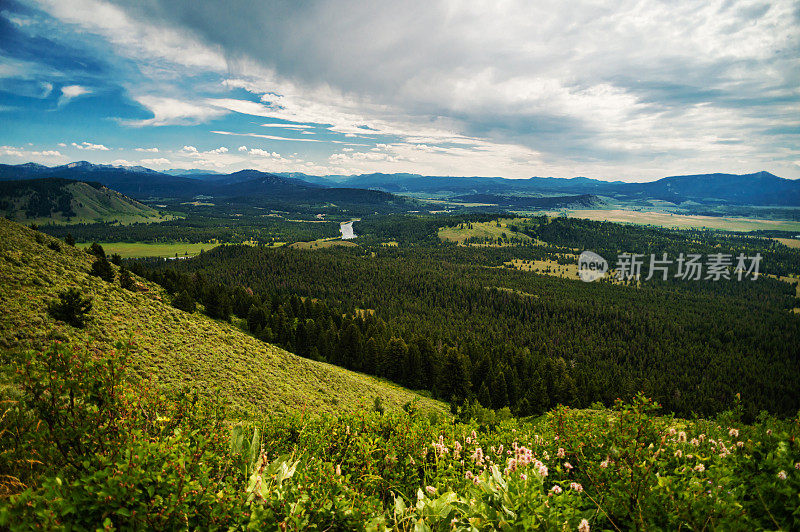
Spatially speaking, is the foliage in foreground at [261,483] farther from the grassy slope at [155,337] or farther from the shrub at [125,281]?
the shrub at [125,281]

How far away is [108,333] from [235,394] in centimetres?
1583

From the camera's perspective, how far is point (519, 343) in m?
160

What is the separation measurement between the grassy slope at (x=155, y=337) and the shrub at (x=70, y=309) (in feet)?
2.74

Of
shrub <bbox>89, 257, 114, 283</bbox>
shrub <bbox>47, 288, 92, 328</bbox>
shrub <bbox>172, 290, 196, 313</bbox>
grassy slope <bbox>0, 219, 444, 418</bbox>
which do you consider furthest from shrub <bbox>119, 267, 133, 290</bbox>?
shrub <bbox>47, 288, 92, 328</bbox>

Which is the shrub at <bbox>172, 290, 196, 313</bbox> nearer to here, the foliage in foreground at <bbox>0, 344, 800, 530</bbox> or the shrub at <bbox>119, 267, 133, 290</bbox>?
the shrub at <bbox>119, 267, 133, 290</bbox>

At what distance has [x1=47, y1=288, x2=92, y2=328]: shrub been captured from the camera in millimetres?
35500

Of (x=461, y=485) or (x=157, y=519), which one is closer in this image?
(x=157, y=519)

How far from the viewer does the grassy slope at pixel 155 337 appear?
34.2m

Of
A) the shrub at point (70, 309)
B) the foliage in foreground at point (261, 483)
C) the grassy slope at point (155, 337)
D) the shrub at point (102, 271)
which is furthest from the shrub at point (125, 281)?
the foliage in foreground at point (261, 483)

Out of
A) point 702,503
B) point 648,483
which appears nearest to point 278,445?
point 648,483

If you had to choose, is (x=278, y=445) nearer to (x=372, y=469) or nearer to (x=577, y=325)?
(x=372, y=469)

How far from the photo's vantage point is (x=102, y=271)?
175 ft

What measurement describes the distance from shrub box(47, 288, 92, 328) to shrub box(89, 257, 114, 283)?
→ 59.0 feet

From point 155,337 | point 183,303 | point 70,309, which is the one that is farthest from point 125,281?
point 70,309
